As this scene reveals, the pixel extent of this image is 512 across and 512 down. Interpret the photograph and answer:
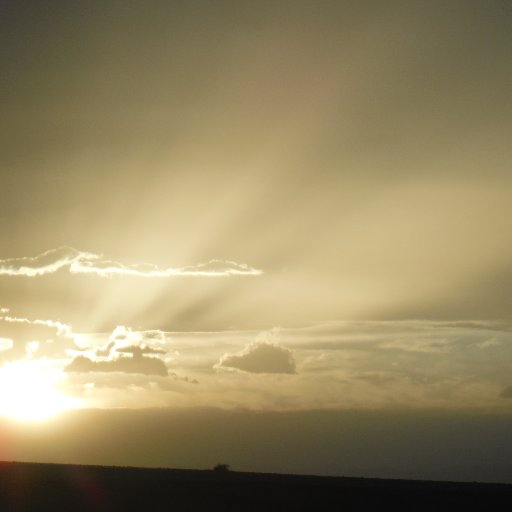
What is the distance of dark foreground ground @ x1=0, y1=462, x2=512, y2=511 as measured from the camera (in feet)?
201

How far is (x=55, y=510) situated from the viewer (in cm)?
6281

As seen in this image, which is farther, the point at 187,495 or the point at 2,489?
the point at 2,489

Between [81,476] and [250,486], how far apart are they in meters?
18.0

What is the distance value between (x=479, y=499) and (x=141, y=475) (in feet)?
102

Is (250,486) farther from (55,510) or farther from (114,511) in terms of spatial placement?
(55,510)

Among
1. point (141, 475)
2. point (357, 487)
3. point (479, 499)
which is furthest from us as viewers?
point (141, 475)

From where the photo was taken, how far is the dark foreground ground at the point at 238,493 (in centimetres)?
6134

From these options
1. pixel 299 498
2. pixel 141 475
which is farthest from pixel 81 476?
pixel 299 498

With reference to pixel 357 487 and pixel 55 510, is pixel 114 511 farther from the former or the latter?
pixel 357 487

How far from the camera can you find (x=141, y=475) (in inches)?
2805

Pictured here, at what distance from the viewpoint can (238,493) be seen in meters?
63.6

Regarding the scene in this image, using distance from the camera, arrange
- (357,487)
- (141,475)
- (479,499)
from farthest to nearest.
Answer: (141,475)
(357,487)
(479,499)

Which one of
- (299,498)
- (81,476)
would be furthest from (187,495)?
(81,476)

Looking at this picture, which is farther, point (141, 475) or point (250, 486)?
point (141, 475)
